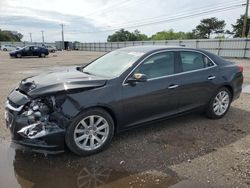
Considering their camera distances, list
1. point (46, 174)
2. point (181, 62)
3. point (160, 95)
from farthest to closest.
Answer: point (181, 62) < point (160, 95) < point (46, 174)

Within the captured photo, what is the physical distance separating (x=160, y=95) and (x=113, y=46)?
45.8 metres

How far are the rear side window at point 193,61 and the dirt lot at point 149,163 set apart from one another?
1.19m

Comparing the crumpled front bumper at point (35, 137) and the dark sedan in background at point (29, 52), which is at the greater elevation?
the crumpled front bumper at point (35, 137)

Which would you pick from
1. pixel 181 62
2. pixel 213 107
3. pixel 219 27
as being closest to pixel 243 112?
pixel 213 107

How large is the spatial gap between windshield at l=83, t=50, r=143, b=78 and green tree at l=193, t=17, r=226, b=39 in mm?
82214

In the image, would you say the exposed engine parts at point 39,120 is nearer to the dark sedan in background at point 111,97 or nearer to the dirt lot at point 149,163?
the dark sedan in background at point 111,97

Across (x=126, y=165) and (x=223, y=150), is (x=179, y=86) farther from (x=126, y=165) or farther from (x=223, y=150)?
(x=126, y=165)

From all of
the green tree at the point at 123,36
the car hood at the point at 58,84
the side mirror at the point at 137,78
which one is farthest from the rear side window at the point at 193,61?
the green tree at the point at 123,36

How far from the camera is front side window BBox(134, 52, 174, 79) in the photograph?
176 inches

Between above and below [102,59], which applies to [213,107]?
below

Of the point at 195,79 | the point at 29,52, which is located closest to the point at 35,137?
the point at 195,79

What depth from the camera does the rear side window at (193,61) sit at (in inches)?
197

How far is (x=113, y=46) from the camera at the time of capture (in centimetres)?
4934

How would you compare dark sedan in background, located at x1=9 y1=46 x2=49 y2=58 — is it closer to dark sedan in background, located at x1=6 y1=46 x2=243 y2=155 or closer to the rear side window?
dark sedan in background, located at x1=6 y1=46 x2=243 y2=155
